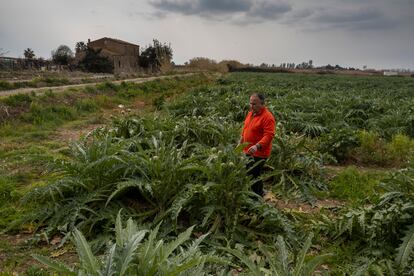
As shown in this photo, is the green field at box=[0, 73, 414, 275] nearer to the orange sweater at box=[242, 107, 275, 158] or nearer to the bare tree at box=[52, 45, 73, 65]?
the orange sweater at box=[242, 107, 275, 158]

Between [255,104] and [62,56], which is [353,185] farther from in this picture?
[62,56]

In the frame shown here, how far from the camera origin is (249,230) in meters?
4.47

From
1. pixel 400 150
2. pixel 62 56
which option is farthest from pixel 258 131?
pixel 62 56

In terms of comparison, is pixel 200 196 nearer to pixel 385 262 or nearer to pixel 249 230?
pixel 249 230

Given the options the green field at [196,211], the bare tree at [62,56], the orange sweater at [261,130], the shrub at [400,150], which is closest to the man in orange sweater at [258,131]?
the orange sweater at [261,130]

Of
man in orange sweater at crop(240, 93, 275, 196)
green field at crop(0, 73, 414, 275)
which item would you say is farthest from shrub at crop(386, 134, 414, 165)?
man in orange sweater at crop(240, 93, 275, 196)

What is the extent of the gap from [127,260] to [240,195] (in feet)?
7.68

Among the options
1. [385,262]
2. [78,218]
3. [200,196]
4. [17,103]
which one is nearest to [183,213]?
[200,196]

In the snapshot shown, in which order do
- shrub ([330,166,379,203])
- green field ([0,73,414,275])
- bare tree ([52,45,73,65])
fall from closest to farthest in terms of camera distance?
1. green field ([0,73,414,275])
2. shrub ([330,166,379,203])
3. bare tree ([52,45,73,65])

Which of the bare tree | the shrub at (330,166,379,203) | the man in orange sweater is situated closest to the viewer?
the man in orange sweater

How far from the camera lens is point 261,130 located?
550 centimetres

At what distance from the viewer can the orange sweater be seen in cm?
538

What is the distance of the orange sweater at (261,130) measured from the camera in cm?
538

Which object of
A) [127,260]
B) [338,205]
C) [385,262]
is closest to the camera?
[127,260]
